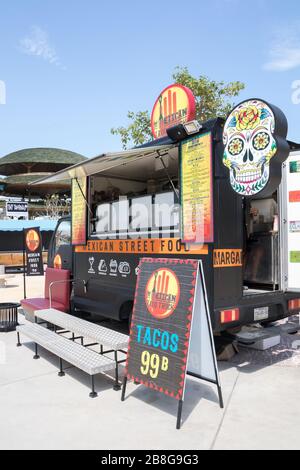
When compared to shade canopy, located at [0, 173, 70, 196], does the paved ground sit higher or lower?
lower

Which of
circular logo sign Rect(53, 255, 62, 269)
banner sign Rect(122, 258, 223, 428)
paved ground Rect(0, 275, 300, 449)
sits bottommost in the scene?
paved ground Rect(0, 275, 300, 449)

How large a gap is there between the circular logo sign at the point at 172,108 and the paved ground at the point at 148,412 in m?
3.36

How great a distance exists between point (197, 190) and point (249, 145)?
0.75 m

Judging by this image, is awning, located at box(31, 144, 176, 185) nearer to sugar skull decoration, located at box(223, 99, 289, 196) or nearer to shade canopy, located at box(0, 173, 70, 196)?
sugar skull decoration, located at box(223, 99, 289, 196)

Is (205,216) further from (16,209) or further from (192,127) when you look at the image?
(16,209)

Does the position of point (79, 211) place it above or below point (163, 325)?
above

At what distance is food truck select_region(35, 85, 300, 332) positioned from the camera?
3834 millimetres

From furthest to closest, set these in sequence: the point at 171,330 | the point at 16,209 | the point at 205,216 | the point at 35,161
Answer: the point at 35,161, the point at 16,209, the point at 205,216, the point at 171,330

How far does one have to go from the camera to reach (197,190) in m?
4.23

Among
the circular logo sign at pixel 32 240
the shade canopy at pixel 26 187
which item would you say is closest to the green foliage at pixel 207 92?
the circular logo sign at pixel 32 240

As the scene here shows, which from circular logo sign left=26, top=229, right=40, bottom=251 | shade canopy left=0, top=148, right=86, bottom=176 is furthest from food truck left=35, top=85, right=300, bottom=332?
shade canopy left=0, top=148, right=86, bottom=176

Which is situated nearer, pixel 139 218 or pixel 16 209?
pixel 139 218

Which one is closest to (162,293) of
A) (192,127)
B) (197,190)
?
(197,190)

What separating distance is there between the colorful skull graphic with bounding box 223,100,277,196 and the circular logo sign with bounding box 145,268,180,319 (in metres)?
1.15
